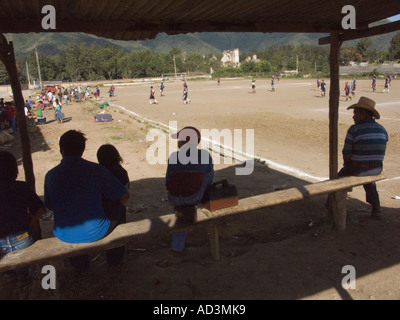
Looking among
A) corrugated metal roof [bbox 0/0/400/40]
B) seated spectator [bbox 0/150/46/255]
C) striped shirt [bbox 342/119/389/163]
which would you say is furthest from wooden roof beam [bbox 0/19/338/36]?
striped shirt [bbox 342/119/389/163]

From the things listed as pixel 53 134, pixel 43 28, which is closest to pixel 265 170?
pixel 43 28

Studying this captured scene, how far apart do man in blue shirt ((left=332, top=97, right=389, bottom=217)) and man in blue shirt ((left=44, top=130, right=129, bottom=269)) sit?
327 cm

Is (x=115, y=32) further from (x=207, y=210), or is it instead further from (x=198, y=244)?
(x=198, y=244)

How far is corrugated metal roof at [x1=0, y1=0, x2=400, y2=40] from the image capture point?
3.45 meters

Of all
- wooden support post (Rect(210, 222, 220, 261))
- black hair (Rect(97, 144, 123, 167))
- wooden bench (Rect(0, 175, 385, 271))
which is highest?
black hair (Rect(97, 144, 123, 167))

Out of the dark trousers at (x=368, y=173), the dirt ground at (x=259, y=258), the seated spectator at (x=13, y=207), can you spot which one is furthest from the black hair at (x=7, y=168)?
the dark trousers at (x=368, y=173)

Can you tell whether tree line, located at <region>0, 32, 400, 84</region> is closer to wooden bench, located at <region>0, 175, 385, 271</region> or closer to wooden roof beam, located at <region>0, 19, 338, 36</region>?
wooden roof beam, located at <region>0, 19, 338, 36</region>

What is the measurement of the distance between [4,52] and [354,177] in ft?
15.7

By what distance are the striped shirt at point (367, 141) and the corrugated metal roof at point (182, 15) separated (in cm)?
153

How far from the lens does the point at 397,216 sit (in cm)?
514

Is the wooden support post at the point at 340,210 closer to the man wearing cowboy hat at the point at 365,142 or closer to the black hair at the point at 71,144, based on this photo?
the man wearing cowboy hat at the point at 365,142

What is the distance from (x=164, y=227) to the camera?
3.56 m

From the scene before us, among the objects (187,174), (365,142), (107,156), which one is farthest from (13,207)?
(365,142)
